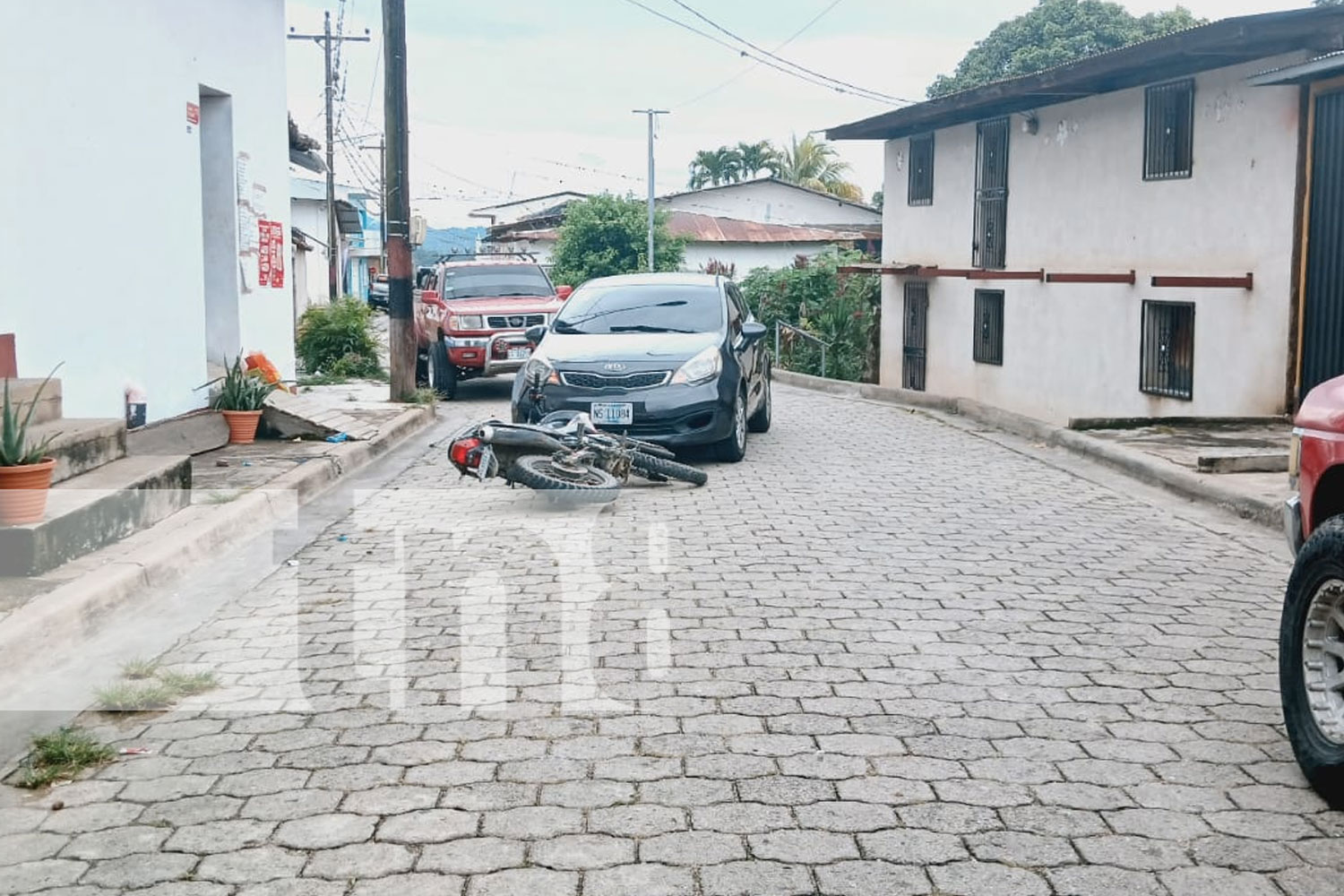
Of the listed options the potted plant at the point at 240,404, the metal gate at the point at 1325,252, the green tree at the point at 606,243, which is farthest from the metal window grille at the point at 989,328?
the green tree at the point at 606,243

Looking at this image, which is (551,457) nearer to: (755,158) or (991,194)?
(991,194)

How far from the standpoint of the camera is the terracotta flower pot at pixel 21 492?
6934 millimetres

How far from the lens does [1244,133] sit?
1584 cm

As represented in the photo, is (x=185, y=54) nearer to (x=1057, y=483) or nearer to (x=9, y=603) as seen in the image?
(x=9, y=603)

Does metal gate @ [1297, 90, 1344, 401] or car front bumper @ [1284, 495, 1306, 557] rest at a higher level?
metal gate @ [1297, 90, 1344, 401]

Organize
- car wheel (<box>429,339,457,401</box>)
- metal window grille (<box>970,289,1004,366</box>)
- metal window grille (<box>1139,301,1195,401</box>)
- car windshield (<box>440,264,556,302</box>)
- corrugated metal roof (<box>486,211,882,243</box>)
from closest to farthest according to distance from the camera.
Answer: metal window grille (<box>1139,301,1195,401</box>) → car wheel (<box>429,339,457,401</box>) → car windshield (<box>440,264,556,302</box>) → metal window grille (<box>970,289,1004,366</box>) → corrugated metal roof (<box>486,211,882,243</box>)

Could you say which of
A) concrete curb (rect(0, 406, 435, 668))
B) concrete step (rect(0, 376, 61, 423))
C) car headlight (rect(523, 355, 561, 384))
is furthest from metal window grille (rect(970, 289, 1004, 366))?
concrete step (rect(0, 376, 61, 423))

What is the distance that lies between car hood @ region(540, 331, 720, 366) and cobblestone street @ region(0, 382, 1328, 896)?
3.65 meters

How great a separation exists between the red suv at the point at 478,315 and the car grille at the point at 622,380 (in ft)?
21.8

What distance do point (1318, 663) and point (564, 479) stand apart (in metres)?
6.33

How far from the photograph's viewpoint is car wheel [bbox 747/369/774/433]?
14.9 metres

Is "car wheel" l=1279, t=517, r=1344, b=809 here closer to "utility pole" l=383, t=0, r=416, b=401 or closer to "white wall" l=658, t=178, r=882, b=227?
"utility pole" l=383, t=0, r=416, b=401

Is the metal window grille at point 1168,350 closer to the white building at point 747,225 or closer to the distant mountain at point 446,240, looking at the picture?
the white building at point 747,225

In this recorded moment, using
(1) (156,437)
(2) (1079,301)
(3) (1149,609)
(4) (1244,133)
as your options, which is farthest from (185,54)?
(2) (1079,301)
